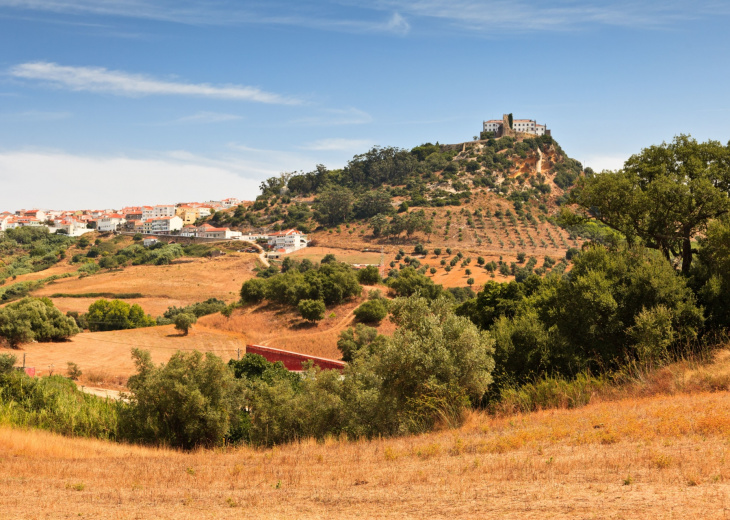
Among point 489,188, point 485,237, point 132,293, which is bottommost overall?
point 132,293

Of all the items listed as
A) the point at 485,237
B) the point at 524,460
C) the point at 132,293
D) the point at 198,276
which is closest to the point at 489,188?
the point at 485,237

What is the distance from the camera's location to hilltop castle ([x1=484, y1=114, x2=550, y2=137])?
140 metres

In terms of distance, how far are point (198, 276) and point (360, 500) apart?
7425 cm

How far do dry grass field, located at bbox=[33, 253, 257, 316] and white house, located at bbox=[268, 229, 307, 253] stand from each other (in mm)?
6488

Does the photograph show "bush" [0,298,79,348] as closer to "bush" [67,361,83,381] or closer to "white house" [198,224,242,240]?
"bush" [67,361,83,381]

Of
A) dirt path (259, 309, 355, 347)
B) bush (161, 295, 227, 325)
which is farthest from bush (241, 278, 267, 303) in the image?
dirt path (259, 309, 355, 347)

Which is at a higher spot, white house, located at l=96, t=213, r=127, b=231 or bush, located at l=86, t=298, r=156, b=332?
white house, located at l=96, t=213, r=127, b=231

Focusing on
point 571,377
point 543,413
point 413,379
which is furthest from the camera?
point 571,377

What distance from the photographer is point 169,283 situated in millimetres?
75375

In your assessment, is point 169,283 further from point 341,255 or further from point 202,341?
point 202,341

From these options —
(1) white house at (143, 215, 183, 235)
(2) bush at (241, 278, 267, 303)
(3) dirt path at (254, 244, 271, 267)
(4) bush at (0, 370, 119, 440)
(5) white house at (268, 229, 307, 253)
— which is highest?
(1) white house at (143, 215, 183, 235)

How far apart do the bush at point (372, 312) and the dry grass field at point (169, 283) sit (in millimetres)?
26486

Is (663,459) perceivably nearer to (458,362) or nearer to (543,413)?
(543,413)

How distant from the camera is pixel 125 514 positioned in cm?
766
